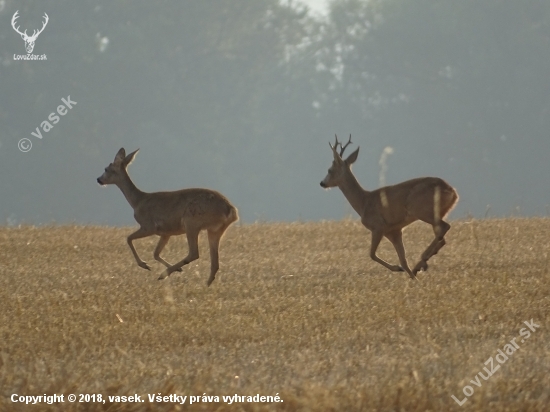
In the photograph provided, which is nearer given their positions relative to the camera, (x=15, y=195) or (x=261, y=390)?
(x=261, y=390)

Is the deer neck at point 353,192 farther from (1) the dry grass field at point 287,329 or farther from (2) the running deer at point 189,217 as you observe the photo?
(2) the running deer at point 189,217

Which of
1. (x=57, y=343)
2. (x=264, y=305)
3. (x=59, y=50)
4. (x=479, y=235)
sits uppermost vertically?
(x=59, y=50)

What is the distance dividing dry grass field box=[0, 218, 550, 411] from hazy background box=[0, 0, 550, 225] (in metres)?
40.8

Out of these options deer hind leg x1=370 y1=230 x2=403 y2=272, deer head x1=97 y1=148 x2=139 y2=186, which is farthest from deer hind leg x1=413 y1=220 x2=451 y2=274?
deer head x1=97 y1=148 x2=139 y2=186

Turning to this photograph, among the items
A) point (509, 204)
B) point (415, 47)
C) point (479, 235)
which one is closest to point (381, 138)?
point (415, 47)

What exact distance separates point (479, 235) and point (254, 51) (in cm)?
4745

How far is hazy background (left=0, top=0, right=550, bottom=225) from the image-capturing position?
57219mm

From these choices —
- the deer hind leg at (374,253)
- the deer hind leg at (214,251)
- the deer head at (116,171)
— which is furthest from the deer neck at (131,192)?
the deer hind leg at (374,253)

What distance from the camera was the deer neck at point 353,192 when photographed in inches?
554

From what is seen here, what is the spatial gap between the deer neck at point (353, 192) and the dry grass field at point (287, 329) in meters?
0.74

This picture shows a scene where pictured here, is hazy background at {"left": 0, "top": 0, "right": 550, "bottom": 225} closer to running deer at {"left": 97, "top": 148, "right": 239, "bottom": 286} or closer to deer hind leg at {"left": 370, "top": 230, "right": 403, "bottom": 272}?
deer hind leg at {"left": 370, "top": 230, "right": 403, "bottom": 272}

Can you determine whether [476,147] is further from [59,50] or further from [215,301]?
[215,301]

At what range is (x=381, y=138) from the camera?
61.8m

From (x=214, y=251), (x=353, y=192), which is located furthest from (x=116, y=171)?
(x=353, y=192)
